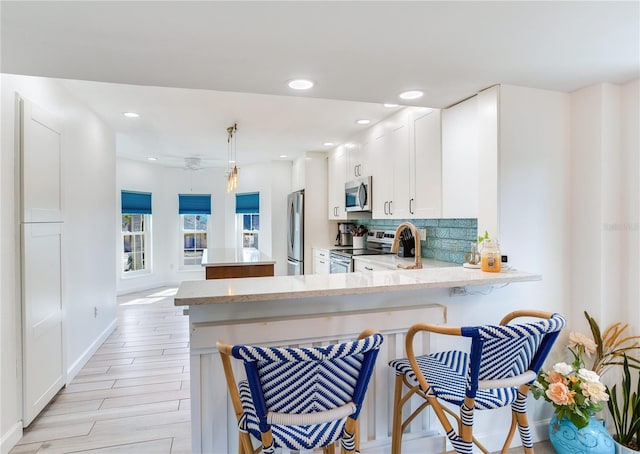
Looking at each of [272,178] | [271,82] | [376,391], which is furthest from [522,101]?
[272,178]

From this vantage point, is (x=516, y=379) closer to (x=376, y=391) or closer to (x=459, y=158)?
(x=376, y=391)

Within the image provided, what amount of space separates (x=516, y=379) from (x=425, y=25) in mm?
1437

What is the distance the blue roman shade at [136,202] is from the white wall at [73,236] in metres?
2.19

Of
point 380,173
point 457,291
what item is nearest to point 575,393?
point 457,291

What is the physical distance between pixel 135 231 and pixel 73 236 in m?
3.82

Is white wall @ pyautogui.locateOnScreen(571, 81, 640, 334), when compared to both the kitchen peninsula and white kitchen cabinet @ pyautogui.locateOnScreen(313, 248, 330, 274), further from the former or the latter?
white kitchen cabinet @ pyautogui.locateOnScreen(313, 248, 330, 274)

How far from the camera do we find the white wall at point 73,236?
2016mm

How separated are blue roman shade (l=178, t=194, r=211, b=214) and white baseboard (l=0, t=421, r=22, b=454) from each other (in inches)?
209

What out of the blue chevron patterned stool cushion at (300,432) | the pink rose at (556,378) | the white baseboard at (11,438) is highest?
the blue chevron patterned stool cushion at (300,432)

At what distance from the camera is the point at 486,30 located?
4.58 ft

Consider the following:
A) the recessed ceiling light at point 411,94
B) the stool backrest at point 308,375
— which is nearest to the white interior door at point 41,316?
the stool backrest at point 308,375

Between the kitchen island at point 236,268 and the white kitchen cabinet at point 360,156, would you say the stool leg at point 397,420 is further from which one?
the white kitchen cabinet at point 360,156

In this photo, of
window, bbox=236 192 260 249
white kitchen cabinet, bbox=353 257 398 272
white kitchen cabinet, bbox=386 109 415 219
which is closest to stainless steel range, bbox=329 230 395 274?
white kitchen cabinet, bbox=353 257 398 272

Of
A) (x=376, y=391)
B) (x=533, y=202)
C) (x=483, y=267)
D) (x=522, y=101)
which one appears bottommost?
(x=376, y=391)
